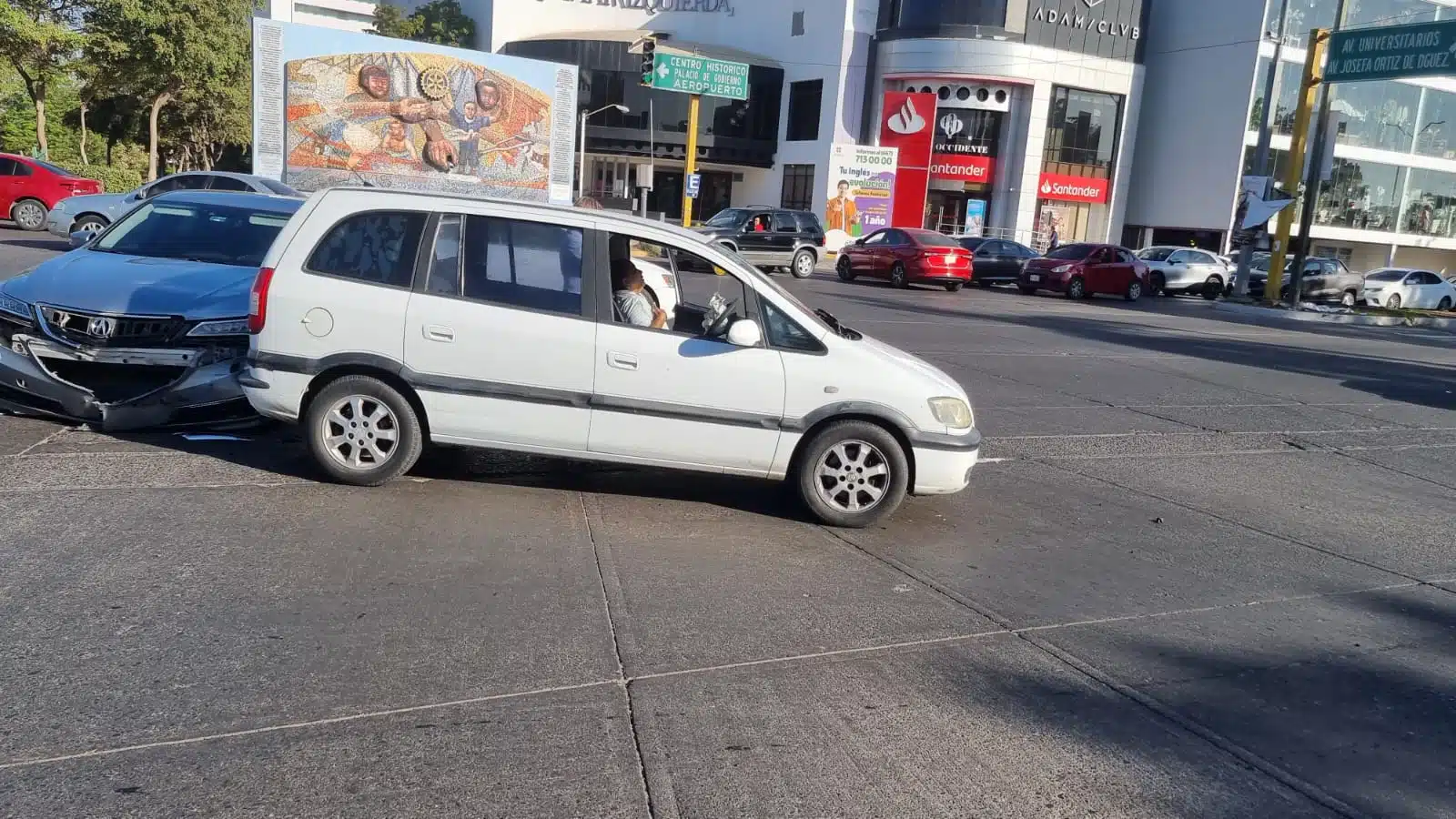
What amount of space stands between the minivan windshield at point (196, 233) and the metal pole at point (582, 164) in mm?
48215

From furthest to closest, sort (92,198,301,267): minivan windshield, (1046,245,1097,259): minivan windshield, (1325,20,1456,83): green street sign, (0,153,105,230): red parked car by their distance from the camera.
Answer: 1. (1046,245,1097,259): minivan windshield
2. (0,153,105,230): red parked car
3. (1325,20,1456,83): green street sign
4. (92,198,301,267): minivan windshield

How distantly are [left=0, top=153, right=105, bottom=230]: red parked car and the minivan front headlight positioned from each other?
2467 centimetres

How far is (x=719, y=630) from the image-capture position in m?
4.88

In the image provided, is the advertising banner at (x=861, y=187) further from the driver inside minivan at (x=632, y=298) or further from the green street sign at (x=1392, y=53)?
the driver inside minivan at (x=632, y=298)

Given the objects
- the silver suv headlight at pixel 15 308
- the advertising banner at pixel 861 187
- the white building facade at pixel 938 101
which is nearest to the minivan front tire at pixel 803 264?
the advertising banner at pixel 861 187

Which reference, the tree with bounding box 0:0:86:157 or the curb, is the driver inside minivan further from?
the tree with bounding box 0:0:86:157

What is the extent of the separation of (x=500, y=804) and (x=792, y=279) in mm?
26589

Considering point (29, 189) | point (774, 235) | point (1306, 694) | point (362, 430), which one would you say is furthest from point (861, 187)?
point (1306, 694)

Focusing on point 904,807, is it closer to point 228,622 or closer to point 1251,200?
point 228,622

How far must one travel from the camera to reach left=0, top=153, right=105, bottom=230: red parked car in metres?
24.5

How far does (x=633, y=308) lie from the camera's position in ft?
21.5

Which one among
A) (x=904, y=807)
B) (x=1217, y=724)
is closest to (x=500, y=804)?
(x=904, y=807)

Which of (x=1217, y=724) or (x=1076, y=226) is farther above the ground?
(x=1076, y=226)

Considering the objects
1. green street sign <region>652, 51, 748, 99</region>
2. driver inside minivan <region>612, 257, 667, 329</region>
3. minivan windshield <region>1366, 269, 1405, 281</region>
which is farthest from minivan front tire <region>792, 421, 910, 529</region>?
minivan windshield <region>1366, 269, 1405, 281</region>
